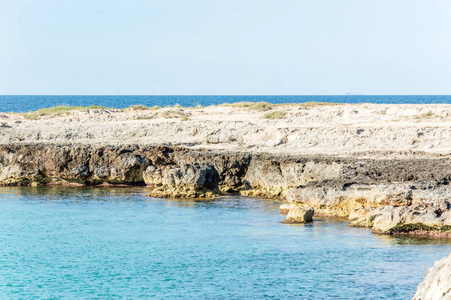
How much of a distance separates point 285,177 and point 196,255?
32.2 ft

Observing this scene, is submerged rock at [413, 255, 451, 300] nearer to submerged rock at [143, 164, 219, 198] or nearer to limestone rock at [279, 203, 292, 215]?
limestone rock at [279, 203, 292, 215]

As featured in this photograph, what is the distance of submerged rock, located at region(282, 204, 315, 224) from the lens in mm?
19281

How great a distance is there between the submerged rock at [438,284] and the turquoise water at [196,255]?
3.85 metres

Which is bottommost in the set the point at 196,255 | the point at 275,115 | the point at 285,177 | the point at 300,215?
the point at 196,255

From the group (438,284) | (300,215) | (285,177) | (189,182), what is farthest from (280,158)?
(438,284)

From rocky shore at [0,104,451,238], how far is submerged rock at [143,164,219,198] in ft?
0.14

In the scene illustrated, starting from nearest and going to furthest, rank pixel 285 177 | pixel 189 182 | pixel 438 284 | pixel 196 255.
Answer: pixel 438 284 < pixel 196 255 < pixel 189 182 < pixel 285 177

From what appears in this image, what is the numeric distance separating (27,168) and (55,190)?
218 centimetres

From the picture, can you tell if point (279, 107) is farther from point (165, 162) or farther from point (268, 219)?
point (268, 219)

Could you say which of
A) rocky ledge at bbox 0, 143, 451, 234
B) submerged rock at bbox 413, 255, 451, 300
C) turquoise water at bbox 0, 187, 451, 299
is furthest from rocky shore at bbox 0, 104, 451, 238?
submerged rock at bbox 413, 255, 451, 300

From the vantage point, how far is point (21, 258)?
52.0 ft

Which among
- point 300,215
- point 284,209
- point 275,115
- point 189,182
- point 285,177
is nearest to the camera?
point 300,215

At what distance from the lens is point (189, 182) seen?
24.4 metres

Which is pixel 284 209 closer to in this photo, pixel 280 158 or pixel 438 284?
pixel 280 158
